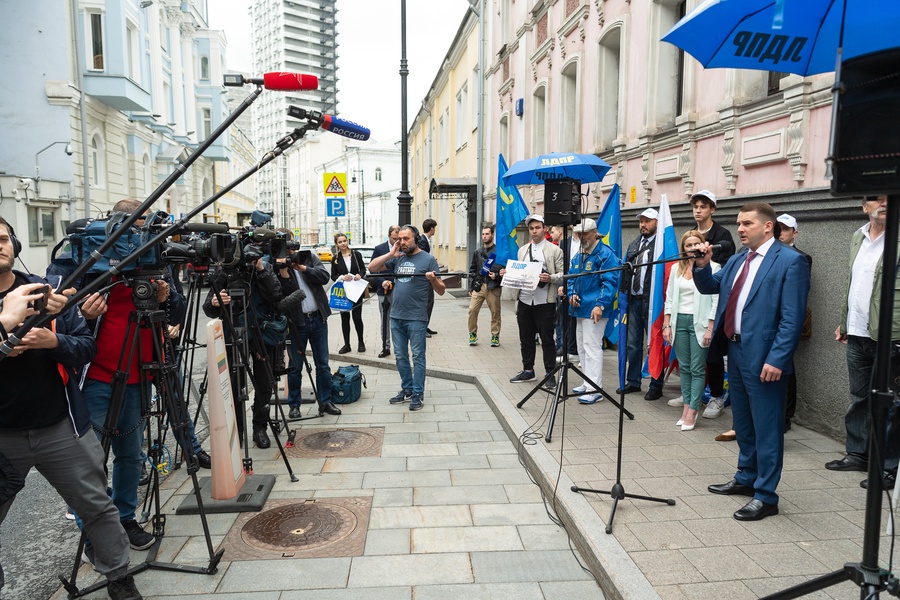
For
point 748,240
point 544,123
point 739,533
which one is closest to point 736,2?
point 748,240

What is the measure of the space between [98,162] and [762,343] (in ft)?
88.4

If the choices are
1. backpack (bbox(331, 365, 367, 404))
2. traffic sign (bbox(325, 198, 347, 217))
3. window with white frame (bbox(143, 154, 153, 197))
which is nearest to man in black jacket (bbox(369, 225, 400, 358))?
backpack (bbox(331, 365, 367, 404))

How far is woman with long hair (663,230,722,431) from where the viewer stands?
234 inches

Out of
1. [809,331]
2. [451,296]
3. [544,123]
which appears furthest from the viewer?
[451,296]

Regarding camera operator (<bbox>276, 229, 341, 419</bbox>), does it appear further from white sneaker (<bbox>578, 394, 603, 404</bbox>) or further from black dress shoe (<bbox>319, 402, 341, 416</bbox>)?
white sneaker (<bbox>578, 394, 603, 404</bbox>)

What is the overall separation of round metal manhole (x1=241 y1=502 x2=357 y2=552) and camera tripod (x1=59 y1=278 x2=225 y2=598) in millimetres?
414

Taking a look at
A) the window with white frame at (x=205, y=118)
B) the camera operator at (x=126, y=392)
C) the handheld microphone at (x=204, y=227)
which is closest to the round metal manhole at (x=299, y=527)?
the camera operator at (x=126, y=392)

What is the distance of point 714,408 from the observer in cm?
644

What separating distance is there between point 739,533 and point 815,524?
1.76 feet

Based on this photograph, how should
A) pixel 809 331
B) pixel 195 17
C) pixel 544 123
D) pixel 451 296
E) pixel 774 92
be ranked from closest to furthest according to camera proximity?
pixel 809 331, pixel 774 92, pixel 544 123, pixel 451 296, pixel 195 17

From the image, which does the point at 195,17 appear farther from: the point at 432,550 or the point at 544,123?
the point at 432,550

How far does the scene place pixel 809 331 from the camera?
5.80 metres

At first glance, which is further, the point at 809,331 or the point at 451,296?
the point at 451,296

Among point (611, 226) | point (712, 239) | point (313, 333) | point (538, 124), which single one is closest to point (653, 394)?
point (712, 239)
